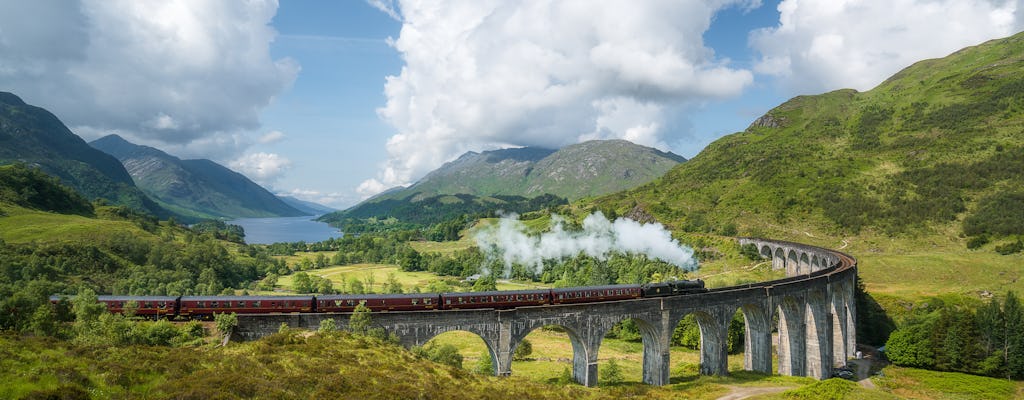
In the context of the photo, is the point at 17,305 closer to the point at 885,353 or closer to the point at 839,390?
the point at 839,390

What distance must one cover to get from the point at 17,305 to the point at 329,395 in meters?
28.4

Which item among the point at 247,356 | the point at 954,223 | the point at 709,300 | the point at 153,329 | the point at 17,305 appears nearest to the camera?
the point at 247,356

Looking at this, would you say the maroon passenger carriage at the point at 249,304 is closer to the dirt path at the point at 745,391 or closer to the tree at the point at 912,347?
the dirt path at the point at 745,391

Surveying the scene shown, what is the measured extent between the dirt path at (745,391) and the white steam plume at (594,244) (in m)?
68.4

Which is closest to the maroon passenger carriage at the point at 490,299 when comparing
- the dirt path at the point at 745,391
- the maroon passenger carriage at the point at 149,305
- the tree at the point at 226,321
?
the tree at the point at 226,321

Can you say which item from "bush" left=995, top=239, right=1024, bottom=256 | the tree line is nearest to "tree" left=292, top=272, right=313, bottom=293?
the tree line

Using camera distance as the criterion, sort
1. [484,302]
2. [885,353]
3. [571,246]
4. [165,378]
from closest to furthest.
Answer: [165,378] → [484,302] → [885,353] → [571,246]

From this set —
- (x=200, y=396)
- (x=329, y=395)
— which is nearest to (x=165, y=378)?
(x=200, y=396)

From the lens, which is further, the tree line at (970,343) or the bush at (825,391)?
the tree line at (970,343)

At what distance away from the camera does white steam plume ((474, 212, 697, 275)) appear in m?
120

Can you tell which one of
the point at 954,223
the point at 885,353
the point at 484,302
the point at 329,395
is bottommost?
the point at 885,353

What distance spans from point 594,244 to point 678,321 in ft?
302

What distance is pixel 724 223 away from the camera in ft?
518

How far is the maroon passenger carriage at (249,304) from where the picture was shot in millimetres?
38250
